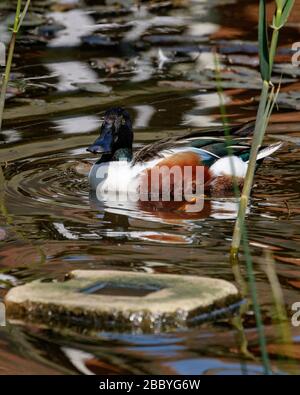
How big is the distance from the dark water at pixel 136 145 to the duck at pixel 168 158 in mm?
201

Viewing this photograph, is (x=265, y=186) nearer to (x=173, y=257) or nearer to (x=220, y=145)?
(x=220, y=145)

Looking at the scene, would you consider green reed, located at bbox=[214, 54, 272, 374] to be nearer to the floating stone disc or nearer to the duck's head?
the floating stone disc

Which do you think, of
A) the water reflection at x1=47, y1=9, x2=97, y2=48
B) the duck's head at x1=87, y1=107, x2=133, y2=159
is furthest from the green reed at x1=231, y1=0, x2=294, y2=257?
the water reflection at x1=47, y1=9, x2=97, y2=48

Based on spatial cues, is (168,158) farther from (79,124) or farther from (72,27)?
(72,27)

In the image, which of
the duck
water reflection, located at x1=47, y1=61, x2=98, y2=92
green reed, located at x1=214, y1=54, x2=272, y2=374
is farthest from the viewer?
water reflection, located at x1=47, y1=61, x2=98, y2=92

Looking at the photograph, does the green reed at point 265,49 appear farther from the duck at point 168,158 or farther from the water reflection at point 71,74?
the water reflection at point 71,74

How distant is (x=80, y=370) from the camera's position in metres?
4.72

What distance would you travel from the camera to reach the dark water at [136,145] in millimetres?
4941

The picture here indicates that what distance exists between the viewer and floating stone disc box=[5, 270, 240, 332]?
5.05 m

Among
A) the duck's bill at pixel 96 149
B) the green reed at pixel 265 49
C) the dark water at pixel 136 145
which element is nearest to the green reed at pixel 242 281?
the dark water at pixel 136 145

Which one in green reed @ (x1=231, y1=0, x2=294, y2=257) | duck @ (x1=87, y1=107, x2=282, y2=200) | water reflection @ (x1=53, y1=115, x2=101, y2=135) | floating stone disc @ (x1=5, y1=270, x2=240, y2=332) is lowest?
floating stone disc @ (x1=5, y1=270, x2=240, y2=332)

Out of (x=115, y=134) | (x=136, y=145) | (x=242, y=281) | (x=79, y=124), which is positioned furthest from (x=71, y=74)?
(x=242, y=281)

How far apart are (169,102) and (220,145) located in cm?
183

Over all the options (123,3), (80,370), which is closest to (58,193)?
(80,370)
